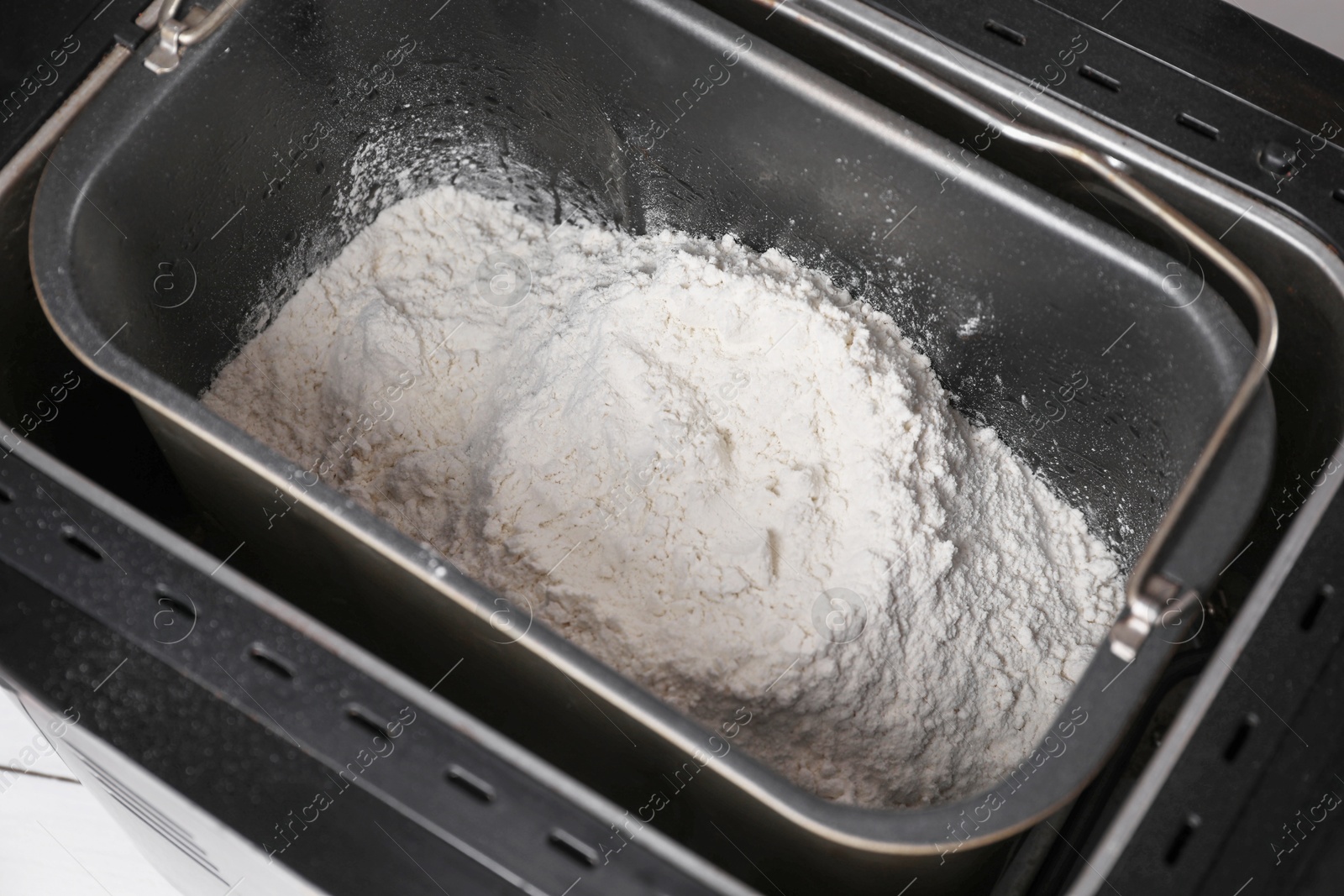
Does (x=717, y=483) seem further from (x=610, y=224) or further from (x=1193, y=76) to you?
(x=1193, y=76)

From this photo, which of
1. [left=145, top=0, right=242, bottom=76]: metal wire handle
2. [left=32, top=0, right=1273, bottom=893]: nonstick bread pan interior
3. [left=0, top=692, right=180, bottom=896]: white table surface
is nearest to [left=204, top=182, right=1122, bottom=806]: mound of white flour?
[left=32, top=0, right=1273, bottom=893]: nonstick bread pan interior

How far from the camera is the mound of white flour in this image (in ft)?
2.56

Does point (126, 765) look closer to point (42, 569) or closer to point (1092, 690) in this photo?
point (42, 569)

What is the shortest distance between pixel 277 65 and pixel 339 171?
4.4 inches

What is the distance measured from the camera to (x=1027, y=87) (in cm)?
80

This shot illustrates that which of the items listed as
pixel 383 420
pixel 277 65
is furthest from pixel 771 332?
pixel 277 65

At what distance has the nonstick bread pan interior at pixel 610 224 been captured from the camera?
68 centimetres

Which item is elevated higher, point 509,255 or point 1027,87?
point 1027,87

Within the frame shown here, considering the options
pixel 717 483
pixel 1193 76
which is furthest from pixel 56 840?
pixel 1193 76

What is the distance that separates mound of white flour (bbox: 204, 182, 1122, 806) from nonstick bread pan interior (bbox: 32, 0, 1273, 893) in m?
0.04

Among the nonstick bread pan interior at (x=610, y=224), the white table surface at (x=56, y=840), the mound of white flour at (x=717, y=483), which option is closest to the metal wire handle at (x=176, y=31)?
the nonstick bread pan interior at (x=610, y=224)

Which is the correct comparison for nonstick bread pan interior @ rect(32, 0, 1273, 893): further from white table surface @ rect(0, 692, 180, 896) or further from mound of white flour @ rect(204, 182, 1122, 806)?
white table surface @ rect(0, 692, 180, 896)

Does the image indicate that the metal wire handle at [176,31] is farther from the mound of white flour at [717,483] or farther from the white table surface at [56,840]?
the white table surface at [56,840]

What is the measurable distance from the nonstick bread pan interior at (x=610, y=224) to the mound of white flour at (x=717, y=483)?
4 centimetres
